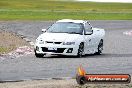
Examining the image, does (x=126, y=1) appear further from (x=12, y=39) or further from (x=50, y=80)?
(x=50, y=80)

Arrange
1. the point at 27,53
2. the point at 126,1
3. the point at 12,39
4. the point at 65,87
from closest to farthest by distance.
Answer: the point at 65,87
the point at 27,53
the point at 12,39
the point at 126,1

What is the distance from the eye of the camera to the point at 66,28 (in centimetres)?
2478

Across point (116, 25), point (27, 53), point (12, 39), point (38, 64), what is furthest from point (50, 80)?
point (116, 25)

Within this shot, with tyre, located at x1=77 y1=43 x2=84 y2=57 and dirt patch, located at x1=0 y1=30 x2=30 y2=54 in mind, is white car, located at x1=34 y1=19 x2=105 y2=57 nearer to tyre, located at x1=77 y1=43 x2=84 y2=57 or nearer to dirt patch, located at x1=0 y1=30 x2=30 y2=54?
tyre, located at x1=77 y1=43 x2=84 y2=57

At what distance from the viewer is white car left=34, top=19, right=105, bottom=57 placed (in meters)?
23.2

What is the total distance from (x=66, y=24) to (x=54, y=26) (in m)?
0.57

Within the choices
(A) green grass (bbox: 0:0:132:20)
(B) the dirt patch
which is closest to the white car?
(B) the dirt patch

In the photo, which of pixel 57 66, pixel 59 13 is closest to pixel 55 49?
pixel 57 66

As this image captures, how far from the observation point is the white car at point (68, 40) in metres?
23.2

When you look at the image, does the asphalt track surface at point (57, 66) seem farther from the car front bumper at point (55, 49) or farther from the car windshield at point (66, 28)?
the car windshield at point (66, 28)

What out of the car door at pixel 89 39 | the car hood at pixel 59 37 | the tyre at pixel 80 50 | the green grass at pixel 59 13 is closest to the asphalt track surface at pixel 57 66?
the tyre at pixel 80 50

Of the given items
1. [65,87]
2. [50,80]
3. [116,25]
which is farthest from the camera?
[116,25]

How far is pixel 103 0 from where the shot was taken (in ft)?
438

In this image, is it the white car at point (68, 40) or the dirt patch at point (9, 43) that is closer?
the white car at point (68, 40)
